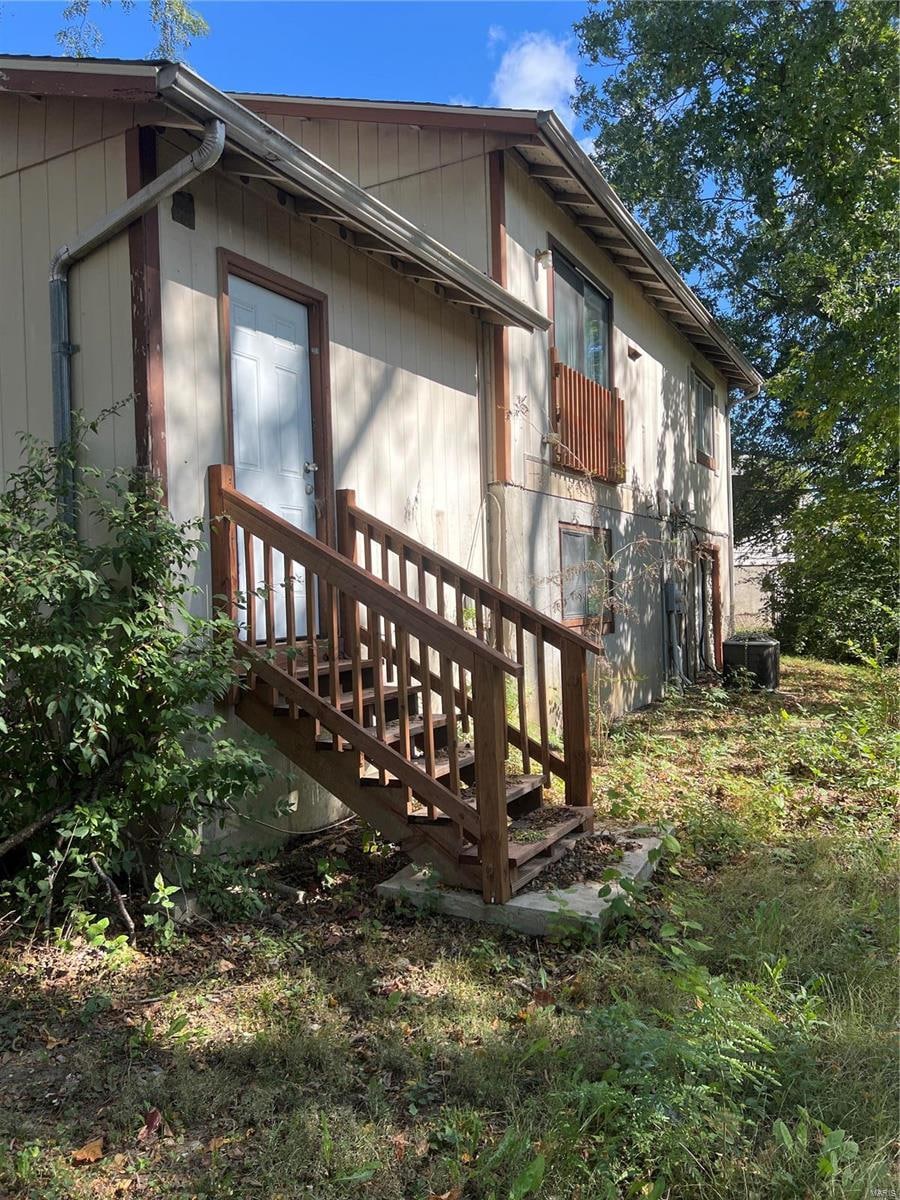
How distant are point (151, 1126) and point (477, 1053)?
3.51ft

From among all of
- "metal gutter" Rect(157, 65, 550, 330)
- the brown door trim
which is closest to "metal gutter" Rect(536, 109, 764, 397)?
"metal gutter" Rect(157, 65, 550, 330)

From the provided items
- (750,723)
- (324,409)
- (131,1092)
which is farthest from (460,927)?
(750,723)

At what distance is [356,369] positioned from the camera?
20.3 feet

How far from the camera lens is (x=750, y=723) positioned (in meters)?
9.11

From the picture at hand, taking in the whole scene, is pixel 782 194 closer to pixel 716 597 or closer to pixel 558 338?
pixel 716 597

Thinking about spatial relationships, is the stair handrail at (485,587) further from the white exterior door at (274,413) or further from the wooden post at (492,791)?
the wooden post at (492,791)

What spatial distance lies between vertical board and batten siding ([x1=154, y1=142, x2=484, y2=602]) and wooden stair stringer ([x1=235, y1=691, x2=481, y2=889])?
876 millimetres

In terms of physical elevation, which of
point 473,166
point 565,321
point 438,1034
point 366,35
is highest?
point 366,35

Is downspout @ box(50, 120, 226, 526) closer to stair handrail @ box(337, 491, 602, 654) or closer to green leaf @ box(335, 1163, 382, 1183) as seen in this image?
stair handrail @ box(337, 491, 602, 654)

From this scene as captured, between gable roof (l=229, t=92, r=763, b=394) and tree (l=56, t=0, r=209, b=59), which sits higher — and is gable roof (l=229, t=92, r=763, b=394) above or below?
below

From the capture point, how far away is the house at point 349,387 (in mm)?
4418

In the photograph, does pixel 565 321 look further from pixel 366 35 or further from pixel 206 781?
pixel 206 781

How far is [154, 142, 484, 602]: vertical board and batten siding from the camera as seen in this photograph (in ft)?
15.4

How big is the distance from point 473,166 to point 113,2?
1264 centimetres
